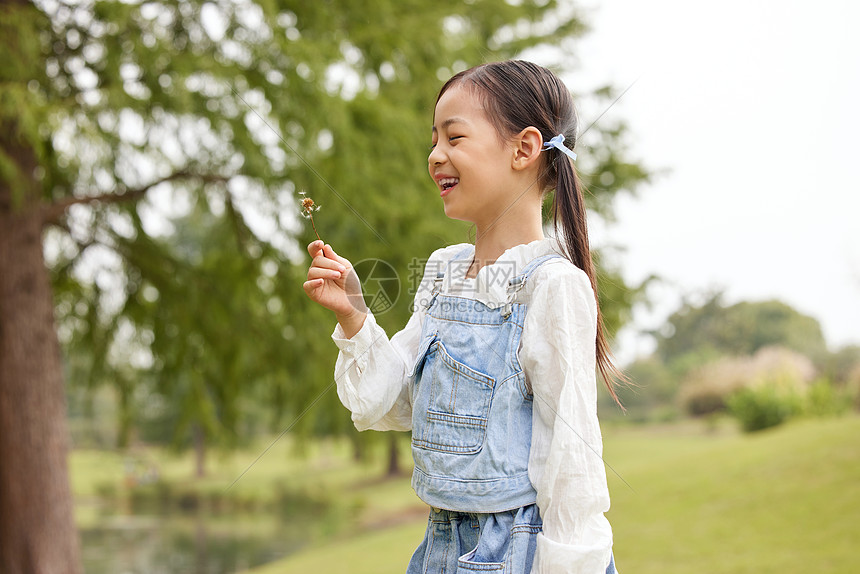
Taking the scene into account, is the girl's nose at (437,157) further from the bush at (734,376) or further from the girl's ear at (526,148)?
the bush at (734,376)

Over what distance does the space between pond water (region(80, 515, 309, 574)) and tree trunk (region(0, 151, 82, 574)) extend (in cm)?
535

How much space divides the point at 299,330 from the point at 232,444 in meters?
1.09

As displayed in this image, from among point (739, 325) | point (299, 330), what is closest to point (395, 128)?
point (299, 330)

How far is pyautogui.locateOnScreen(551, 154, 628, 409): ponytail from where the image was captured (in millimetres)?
1188

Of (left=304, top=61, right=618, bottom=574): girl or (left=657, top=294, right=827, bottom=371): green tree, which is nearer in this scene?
(left=304, top=61, right=618, bottom=574): girl

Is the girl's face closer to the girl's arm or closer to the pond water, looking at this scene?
the girl's arm

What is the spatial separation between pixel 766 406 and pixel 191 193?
8786 mm

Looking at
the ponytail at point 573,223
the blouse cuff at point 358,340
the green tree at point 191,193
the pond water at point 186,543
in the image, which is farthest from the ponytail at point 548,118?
the pond water at point 186,543

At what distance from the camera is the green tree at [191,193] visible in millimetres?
3936

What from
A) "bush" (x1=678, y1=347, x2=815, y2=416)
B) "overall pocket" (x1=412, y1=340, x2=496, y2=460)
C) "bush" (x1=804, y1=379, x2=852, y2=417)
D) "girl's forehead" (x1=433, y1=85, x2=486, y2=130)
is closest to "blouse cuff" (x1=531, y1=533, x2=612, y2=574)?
"overall pocket" (x1=412, y1=340, x2=496, y2=460)

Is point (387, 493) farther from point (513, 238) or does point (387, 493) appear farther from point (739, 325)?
point (513, 238)

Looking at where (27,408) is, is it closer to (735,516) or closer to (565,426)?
(565,426)

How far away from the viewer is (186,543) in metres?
11.4

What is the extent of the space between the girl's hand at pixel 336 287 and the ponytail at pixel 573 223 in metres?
0.34
